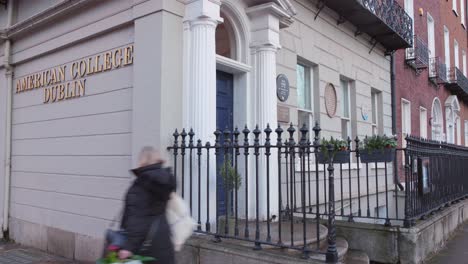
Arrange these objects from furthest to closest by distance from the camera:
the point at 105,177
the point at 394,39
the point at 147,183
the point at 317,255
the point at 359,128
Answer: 1. the point at 394,39
2. the point at 359,128
3. the point at 105,177
4. the point at 317,255
5. the point at 147,183

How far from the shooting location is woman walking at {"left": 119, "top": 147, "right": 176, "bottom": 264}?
3.42 meters

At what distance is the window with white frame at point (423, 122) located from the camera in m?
16.2

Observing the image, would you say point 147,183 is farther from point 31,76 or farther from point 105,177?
point 31,76

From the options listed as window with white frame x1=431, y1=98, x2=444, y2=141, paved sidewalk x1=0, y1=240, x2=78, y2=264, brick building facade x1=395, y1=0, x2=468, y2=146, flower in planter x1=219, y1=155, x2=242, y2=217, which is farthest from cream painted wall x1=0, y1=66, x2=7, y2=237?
window with white frame x1=431, y1=98, x2=444, y2=141

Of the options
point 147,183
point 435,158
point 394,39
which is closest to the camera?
point 147,183

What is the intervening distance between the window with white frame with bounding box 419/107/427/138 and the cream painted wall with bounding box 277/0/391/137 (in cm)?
376

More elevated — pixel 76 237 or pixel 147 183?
pixel 147 183

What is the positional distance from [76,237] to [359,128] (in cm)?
733

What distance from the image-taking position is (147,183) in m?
3.43

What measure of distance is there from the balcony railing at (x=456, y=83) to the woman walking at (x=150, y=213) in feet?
63.5

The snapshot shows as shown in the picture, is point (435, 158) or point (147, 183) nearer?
point (147, 183)

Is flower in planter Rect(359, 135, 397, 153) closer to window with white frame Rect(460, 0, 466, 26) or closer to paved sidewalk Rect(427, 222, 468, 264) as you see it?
paved sidewalk Rect(427, 222, 468, 264)

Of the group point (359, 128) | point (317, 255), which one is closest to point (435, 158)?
point (359, 128)

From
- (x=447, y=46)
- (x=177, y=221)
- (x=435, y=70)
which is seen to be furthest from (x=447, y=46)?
(x=177, y=221)
